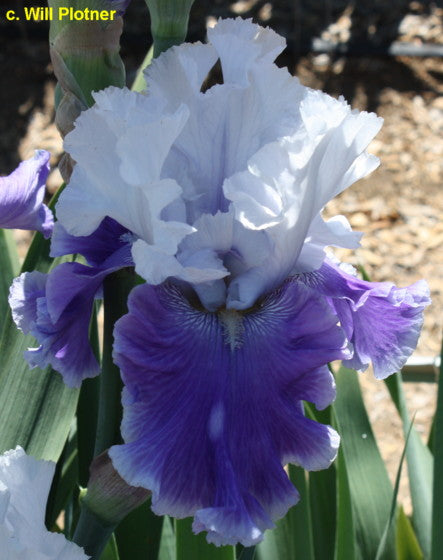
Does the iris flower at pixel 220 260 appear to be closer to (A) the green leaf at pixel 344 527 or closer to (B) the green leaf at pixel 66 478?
(A) the green leaf at pixel 344 527

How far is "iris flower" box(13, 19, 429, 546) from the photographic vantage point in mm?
504

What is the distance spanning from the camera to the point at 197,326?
1.80ft

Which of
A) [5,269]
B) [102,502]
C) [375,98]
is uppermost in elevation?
[102,502]

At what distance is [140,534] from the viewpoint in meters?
0.81

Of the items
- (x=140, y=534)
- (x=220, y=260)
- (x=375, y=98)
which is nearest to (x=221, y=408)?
(x=220, y=260)

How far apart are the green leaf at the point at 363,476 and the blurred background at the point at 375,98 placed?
101 cm

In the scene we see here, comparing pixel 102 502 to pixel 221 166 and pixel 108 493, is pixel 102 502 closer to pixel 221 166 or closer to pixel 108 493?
pixel 108 493

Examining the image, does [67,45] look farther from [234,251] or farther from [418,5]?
[418,5]

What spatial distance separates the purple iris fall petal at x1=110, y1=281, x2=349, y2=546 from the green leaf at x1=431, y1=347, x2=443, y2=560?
19cm

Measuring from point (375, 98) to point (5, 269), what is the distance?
2263mm

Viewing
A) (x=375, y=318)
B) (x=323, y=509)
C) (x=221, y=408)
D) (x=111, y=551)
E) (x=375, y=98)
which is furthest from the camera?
(x=375, y=98)

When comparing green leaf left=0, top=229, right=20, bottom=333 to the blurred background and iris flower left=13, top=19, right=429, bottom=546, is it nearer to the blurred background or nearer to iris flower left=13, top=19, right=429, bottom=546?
iris flower left=13, top=19, right=429, bottom=546

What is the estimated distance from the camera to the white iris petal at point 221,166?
0.51m

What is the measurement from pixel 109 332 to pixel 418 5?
10.5ft
